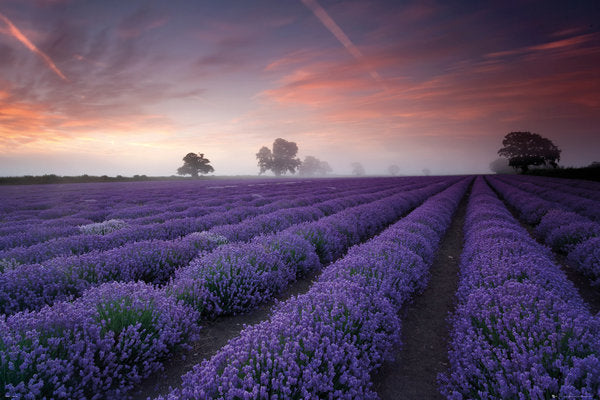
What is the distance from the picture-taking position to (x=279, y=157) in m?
89.4

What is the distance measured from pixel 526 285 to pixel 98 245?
7396 mm

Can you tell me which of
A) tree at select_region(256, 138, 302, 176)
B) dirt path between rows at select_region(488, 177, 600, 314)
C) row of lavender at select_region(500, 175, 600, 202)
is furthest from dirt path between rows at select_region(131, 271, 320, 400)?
tree at select_region(256, 138, 302, 176)

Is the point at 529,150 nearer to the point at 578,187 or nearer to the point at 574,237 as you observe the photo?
the point at 578,187

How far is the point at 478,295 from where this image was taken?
3.23 metres

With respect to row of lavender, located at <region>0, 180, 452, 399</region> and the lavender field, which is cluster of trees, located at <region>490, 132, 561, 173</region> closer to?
the lavender field

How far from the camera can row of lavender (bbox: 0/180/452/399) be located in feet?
6.97

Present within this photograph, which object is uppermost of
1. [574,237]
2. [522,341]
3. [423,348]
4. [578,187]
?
[578,187]

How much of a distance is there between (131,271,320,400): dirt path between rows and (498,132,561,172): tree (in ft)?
252

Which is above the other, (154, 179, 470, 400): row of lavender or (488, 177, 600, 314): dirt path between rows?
(154, 179, 470, 400): row of lavender

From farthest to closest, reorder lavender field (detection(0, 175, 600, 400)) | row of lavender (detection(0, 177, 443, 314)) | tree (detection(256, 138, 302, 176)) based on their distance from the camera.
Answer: tree (detection(256, 138, 302, 176)) < row of lavender (detection(0, 177, 443, 314)) < lavender field (detection(0, 175, 600, 400))

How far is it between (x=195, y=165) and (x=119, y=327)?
7661cm

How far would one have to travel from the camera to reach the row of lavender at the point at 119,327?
2123 mm

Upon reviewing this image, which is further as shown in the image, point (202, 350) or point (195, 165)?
point (195, 165)

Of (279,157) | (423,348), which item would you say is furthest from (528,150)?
(423,348)
